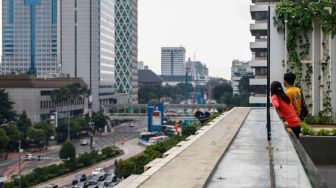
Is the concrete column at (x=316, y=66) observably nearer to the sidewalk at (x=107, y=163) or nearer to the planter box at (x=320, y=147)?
the planter box at (x=320, y=147)

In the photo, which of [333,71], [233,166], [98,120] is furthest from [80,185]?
[98,120]

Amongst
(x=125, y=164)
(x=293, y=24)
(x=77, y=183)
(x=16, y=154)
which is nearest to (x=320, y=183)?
(x=125, y=164)

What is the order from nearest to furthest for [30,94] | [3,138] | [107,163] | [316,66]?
[316,66]
[107,163]
[3,138]
[30,94]

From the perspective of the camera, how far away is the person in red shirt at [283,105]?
35.3ft

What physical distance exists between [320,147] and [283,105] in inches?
282

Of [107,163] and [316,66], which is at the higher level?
[316,66]

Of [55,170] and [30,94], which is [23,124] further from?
[55,170]

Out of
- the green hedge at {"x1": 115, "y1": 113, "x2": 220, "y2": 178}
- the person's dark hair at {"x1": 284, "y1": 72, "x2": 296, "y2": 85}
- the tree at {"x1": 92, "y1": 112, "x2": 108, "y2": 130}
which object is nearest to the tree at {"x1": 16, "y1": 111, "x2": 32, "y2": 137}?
the tree at {"x1": 92, "y1": 112, "x2": 108, "y2": 130}

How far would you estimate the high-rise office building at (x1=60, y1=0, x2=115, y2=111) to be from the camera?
166m

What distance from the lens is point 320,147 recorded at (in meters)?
17.3

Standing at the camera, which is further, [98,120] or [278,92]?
[98,120]

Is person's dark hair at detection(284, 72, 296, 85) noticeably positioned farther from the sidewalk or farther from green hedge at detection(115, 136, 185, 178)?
the sidewalk

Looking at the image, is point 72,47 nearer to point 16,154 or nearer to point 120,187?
point 16,154

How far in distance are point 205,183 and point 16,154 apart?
9233cm
